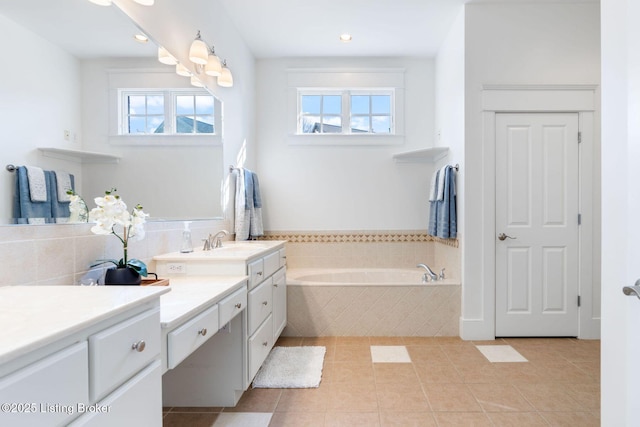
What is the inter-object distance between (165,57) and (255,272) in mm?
1386

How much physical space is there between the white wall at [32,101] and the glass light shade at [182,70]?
0.95m

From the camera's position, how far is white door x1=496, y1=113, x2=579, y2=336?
3.34m

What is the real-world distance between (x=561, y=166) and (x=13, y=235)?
3706 millimetres

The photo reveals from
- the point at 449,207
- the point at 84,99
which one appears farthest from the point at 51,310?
the point at 449,207

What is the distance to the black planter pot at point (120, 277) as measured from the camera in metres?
1.58

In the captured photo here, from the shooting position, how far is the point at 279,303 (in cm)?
315

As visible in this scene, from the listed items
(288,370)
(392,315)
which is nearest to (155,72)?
(288,370)

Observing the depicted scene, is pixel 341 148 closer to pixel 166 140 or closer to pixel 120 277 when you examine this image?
pixel 166 140

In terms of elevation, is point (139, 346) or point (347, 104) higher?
point (347, 104)

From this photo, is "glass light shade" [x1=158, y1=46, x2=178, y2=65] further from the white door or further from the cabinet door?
the white door

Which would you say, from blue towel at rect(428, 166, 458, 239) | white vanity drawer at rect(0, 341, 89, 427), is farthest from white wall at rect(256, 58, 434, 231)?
white vanity drawer at rect(0, 341, 89, 427)

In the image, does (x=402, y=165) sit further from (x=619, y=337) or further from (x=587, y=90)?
(x=619, y=337)

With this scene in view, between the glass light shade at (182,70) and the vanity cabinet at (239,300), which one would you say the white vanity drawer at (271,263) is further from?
the glass light shade at (182,70)

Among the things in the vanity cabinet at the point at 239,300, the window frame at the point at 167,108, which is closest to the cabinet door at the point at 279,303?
the vanity cabinet at the point at 239,300
